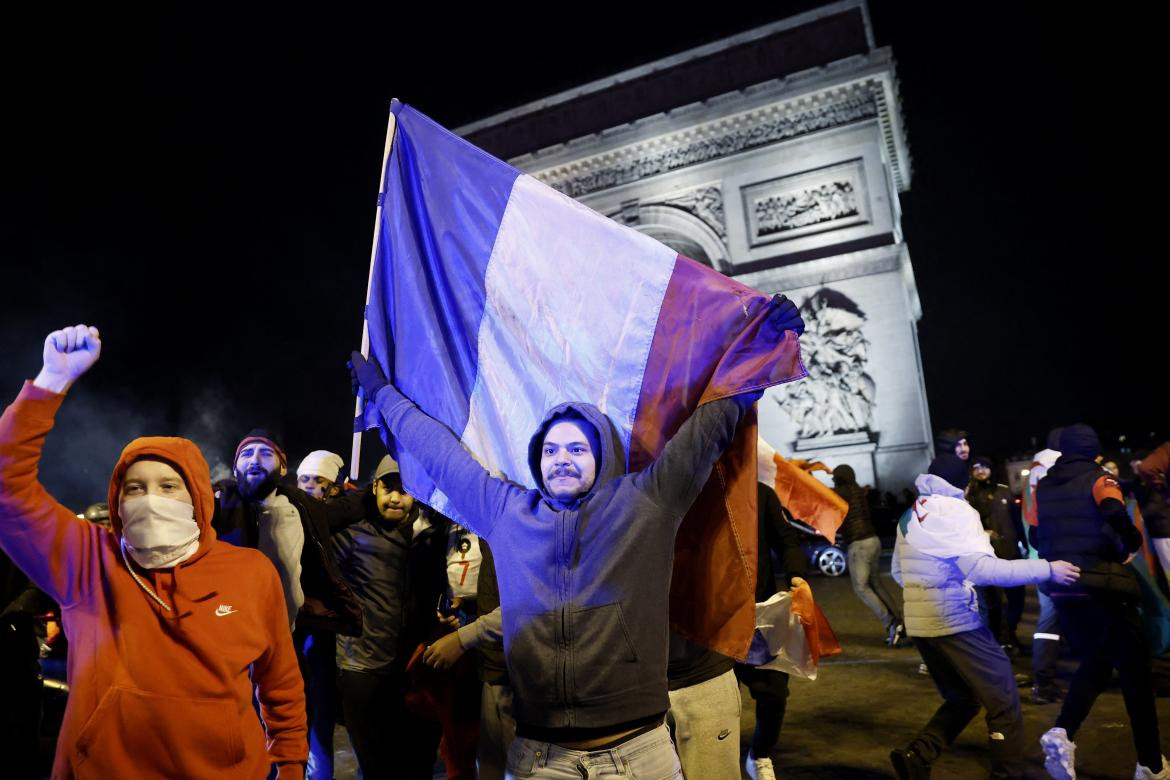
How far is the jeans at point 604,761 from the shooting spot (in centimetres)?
181

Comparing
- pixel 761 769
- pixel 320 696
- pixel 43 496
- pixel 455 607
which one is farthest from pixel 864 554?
pixel 43 496

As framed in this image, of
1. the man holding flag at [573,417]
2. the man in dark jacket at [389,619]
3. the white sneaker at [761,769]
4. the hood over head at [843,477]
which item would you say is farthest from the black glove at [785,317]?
the hood over head at [843,477]

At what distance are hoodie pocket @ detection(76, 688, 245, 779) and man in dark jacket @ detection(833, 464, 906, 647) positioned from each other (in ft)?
21.8

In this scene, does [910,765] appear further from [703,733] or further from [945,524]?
[703,733]

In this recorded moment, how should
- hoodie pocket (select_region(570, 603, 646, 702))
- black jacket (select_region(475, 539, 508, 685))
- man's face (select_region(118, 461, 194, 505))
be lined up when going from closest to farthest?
hoodie pocket (select_region(570, 603, 646, 702))
man's face (select_region(118, 461, 194, 505))
black jacket (select_region(475, 539, 508, 685))

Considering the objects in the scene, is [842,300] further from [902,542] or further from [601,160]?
[902,542]

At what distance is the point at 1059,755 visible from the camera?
375cm

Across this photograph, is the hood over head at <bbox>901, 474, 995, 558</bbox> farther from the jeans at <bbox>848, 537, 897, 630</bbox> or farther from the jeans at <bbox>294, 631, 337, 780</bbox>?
the jeans at <bbox>848, 537, 897, 630</bbox>

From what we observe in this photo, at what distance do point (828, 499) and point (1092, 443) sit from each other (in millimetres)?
1459

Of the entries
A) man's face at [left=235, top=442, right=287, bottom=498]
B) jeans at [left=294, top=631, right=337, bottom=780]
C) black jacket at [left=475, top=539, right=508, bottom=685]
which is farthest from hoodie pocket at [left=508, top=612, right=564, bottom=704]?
jeans at [left=294, top=631, right=337, bottom=780]

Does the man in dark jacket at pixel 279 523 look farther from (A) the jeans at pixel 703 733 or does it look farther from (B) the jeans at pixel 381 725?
(A) the jeans at pixel 703 733

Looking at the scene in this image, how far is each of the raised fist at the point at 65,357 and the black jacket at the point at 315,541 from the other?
4.37 feet

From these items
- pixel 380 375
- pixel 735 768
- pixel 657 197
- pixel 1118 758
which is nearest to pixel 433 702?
pixel 735 768

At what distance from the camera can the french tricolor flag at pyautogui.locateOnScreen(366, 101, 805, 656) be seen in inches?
89.3
